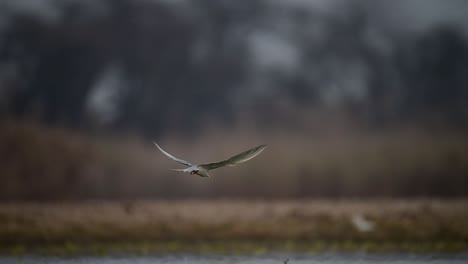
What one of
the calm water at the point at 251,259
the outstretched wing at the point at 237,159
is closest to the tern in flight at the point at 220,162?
the outstretched wing at the point at 237,159

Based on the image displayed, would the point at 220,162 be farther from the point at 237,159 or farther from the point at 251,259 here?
the point at 251,259

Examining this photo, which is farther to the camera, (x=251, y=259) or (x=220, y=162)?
(x=251, y=259)

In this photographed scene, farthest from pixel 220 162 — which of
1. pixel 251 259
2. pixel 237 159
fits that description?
pixel 251 259

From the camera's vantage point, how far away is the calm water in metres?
33.1

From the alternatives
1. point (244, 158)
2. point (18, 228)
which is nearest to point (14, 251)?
point (18, 228)

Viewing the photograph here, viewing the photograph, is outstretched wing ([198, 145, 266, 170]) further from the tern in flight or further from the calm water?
the calm water

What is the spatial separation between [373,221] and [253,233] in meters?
6.79

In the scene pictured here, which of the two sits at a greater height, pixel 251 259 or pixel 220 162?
pixel 220 162

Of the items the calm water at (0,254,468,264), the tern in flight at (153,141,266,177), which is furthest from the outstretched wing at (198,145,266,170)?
the calm water at (0,254,468,264)

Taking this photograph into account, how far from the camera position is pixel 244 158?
59.8ft

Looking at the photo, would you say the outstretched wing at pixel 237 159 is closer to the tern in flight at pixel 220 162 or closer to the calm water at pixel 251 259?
the tern in flight at pixel 220 162

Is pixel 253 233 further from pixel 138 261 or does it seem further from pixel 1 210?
pixel 1 210

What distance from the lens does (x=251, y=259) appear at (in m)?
33.8

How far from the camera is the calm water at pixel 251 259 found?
3306cm
